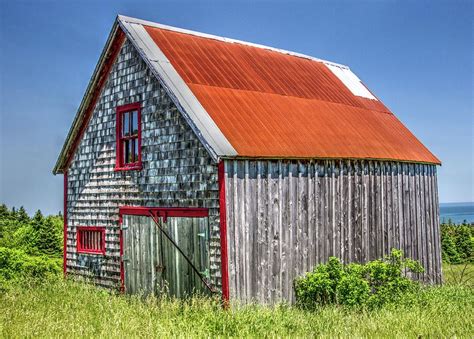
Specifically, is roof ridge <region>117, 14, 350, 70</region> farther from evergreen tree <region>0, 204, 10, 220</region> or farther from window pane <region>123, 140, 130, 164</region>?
evergreen tree <region>0, 204, 10, 220</region>

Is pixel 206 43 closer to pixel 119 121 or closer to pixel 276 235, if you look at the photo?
pixel 119 121

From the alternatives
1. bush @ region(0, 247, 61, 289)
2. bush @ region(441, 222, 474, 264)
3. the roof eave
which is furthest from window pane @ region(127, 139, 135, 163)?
bush @ region(441, 222, 474, 264)

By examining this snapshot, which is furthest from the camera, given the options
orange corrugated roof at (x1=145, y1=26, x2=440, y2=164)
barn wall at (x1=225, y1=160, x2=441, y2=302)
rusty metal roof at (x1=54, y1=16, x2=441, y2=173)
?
orange corrugated roof at (x1=145, y1=26, x2=440, y2=164)

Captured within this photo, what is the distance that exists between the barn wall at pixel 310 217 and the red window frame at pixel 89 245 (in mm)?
6003

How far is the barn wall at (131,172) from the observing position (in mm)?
14523

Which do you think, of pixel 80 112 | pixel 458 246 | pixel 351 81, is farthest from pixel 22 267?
pixel 458 246

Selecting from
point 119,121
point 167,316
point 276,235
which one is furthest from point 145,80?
point 167,316

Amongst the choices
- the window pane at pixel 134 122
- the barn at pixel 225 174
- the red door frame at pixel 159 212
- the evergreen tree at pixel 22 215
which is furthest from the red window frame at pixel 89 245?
the evergreen tree at pixel 22 215

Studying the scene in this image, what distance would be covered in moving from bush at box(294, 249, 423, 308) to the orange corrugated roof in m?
3.04

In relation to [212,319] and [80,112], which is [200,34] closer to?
[80,112]

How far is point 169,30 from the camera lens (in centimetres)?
1823

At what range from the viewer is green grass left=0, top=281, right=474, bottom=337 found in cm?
1109

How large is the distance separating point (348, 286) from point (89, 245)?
859 centimetres

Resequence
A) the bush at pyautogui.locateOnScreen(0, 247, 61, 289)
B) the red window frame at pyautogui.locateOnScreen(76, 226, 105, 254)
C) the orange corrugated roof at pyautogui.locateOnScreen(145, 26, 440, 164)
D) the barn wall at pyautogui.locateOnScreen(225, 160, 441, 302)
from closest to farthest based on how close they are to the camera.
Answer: the barn wall at pyautogui.locateOnScreen(225, 160, 441, 302) → the orange corrugated roof at pyautogui.locateOnScreen(145, 26, 440, 164) → the red window frame at pyautogui.locateOnScreen(76, 226, 105, 254) → the bush at pyautogui.locateOnScreen(0, 247, 61, 289)
